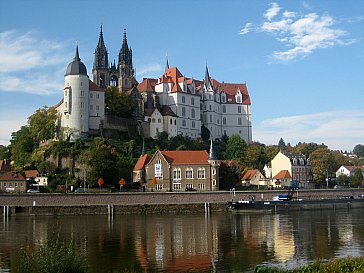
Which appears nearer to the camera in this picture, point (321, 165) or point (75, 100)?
point (75, 100)

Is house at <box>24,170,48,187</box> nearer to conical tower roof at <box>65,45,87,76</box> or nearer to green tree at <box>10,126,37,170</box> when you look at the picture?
green tree at <box>10,126,37,170</box>

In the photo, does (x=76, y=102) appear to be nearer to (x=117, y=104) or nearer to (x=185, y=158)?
(x=117, y=104)

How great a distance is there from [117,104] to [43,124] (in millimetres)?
16872

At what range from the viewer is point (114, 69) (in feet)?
458

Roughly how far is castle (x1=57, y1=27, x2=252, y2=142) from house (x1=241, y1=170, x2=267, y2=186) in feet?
67.7

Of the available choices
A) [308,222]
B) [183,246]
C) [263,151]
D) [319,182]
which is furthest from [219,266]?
[263,151]

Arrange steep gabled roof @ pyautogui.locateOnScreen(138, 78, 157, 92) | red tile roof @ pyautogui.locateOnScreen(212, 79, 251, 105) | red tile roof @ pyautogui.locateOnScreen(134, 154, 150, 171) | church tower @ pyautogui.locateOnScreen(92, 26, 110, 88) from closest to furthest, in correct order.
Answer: red tile roof @ pyautogui.locateOnScreen(134, 154, 150, 171)
steep gabled roof @ pyautogui.locateOnScreen(138, 78, 157, 92)
church tower @ pyautogui.locateOnScreen(92, 26, 110, 88)
red tile roof @ pyautogui.locateOnScreen(212, 79, 251, 105)

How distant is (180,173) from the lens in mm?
84188

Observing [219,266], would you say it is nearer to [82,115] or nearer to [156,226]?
[156,226]

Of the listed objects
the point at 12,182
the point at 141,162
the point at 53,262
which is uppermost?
the point at 141,162

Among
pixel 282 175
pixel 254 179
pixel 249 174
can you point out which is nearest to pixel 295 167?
pixel 282 175

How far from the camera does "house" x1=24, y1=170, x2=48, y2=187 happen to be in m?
84.6

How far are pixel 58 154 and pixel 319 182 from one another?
5588 cm

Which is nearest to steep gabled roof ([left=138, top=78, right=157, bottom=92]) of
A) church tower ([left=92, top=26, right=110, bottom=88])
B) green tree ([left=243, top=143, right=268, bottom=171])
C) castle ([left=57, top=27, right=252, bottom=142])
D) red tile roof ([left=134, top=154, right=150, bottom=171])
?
castle ([left=57, top=27, right=252, bottom=142])
